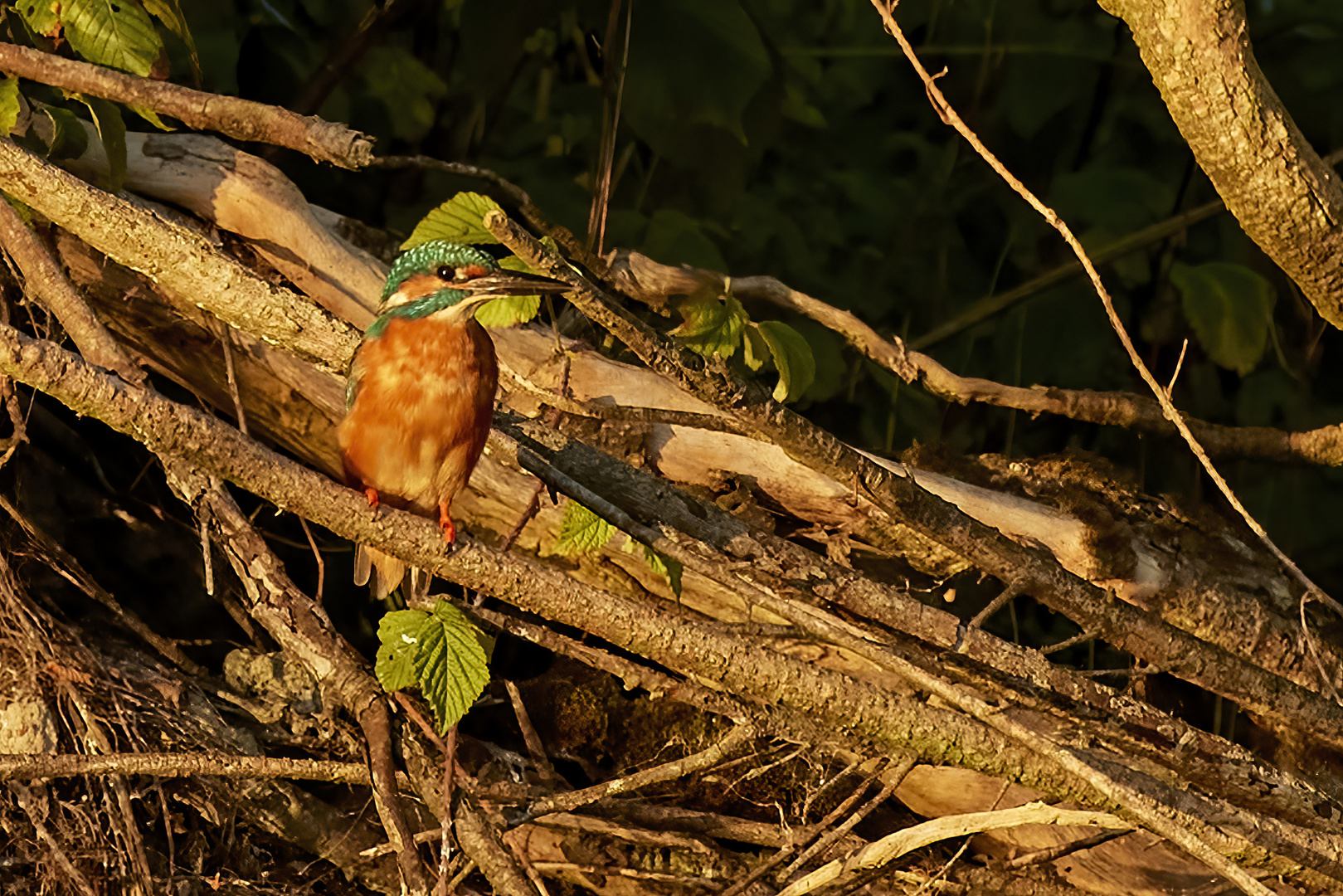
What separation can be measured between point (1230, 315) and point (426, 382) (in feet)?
7.30

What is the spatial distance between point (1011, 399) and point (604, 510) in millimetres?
→ 1385

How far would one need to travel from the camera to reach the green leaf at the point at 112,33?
2.17m

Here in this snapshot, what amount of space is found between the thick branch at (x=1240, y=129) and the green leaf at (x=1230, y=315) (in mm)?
1517

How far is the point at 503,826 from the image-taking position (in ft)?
7.75

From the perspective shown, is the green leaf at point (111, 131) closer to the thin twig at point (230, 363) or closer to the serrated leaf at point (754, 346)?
the thin twig at point (230, 363)

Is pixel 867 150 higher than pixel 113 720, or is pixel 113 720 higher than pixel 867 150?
pixel 867 150

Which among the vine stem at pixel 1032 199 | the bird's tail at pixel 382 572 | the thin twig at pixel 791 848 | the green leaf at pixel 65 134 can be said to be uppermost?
the vine stem at pixel 1032 199

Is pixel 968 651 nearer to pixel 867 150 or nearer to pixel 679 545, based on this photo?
pixel 679 545

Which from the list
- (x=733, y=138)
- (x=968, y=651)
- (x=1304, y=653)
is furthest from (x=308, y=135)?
(x=1304, y=653)

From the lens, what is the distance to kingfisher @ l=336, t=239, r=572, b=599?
2.23 metres

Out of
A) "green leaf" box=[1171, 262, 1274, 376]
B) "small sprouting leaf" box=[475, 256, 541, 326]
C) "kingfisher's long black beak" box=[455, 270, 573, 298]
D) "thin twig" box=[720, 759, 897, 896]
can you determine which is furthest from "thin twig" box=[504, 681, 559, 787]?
"green leaf" box=[1171, 262, 1274, 376]

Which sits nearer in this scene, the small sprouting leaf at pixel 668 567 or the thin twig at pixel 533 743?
the small sprouting leaf at pixel 668 567

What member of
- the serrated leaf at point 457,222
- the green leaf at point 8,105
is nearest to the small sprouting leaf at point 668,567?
the serrated leaf at point 457,222

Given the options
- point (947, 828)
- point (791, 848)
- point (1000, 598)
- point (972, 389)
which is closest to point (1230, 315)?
point (972, 389)
